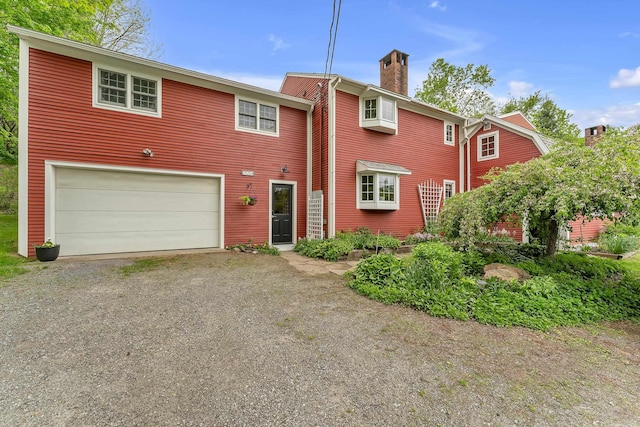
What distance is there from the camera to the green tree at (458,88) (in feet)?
65.0

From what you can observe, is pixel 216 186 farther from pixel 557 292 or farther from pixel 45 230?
pixel 557 292

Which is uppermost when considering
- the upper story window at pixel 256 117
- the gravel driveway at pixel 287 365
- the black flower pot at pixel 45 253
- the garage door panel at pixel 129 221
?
the upper story window at pixel 256 117

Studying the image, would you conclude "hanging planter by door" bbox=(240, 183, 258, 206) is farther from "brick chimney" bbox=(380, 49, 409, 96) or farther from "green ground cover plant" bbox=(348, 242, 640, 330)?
"brick chimney" bbox=(380, 49, 409, 96)

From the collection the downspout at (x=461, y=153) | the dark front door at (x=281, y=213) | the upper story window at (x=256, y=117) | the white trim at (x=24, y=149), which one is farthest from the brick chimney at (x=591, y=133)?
the white trim at (x=24, y=149)

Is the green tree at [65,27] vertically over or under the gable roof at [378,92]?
over

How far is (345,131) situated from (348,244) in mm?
3852

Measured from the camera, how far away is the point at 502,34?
830 cm

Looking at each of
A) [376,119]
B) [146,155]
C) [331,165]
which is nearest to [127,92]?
[146,155]

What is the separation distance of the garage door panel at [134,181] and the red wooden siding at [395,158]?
4059 mm

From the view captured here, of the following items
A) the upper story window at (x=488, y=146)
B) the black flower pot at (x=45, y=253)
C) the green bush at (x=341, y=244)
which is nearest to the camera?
the black flower pot at (x=45, y=253)

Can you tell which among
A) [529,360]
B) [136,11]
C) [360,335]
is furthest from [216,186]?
[136,11]

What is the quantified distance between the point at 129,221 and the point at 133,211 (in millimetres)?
273

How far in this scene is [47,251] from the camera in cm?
566

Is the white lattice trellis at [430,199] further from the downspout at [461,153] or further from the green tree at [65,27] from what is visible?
the green tree at [65,27]
